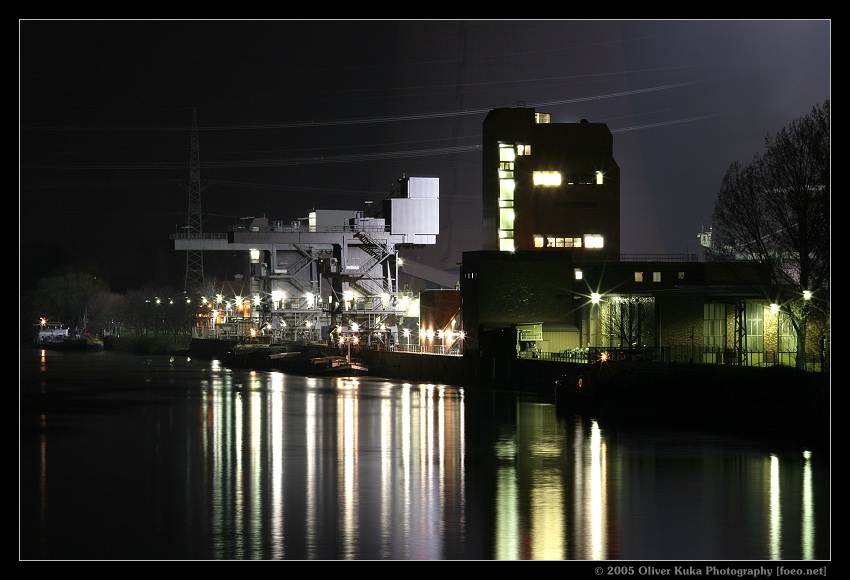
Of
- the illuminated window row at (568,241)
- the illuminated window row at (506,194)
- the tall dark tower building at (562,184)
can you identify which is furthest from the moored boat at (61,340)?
the illuminated window row at (568,241)

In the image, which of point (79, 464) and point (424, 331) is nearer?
point (79, 464)

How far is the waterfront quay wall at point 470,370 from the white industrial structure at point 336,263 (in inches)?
383

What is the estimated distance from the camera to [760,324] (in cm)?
5191

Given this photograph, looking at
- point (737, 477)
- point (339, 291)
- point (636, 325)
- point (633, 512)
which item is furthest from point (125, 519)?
point (339, 291)

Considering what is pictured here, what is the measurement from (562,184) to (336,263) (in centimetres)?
1983

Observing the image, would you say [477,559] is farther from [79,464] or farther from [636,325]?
[636,325]

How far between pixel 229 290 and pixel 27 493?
378 feet

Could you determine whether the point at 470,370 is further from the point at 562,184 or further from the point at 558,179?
the point at 558,179

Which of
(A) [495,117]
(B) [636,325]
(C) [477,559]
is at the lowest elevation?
A: (C) [477,559]

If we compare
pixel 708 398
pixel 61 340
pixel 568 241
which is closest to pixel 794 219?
pixel 708 398

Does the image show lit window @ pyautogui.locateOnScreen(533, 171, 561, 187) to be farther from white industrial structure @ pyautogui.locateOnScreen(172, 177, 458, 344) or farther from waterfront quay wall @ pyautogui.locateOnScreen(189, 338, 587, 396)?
waterfront quay wall @ pyautogui.locateOnScreen(189, 338, 587, 396)

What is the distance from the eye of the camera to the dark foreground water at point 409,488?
793 inches

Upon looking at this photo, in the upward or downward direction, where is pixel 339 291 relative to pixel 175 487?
upward

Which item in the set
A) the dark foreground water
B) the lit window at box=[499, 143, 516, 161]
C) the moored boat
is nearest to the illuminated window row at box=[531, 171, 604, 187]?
the lit window at box=[499, 143, 516, 161]
